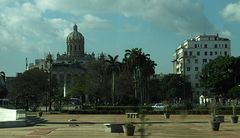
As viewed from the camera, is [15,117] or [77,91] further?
[77,91]

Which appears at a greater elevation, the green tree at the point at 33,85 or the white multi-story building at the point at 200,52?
the white multi-story building at the point at 200,52

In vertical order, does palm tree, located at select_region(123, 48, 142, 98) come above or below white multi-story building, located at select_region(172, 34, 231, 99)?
below

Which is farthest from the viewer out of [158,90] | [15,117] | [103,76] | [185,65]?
[185,65]

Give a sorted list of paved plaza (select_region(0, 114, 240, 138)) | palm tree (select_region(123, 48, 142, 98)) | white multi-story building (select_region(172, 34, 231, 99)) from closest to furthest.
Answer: paved plaza (select_region(0, 114, 240, 138)), palm tree (select_region(123, 48, 142, 98)), white multi-story building (select_region(172, 34, 231, 99))

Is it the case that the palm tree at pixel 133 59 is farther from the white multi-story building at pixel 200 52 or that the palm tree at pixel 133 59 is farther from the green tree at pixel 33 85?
the white multi-story building at pixel 200 52

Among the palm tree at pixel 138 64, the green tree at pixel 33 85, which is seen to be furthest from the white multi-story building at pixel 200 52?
the green tree at pixel 33 85

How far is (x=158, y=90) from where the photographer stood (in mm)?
163250

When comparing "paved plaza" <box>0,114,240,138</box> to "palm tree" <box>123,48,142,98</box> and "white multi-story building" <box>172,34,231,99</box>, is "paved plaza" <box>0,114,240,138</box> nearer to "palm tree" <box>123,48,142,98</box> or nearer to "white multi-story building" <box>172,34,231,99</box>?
"palm tree" <box>123,48,142,98</box>

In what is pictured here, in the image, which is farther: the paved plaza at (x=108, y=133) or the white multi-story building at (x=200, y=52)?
the white multi-story building at (x=200, y=52)

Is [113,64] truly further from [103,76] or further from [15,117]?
[15,117]

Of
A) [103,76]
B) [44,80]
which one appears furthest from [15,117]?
[103,76]

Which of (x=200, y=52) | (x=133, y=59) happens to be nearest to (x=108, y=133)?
(x=133, y=59)

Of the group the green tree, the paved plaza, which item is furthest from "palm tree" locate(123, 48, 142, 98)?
the paved plaza

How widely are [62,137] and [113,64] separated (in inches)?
3203
